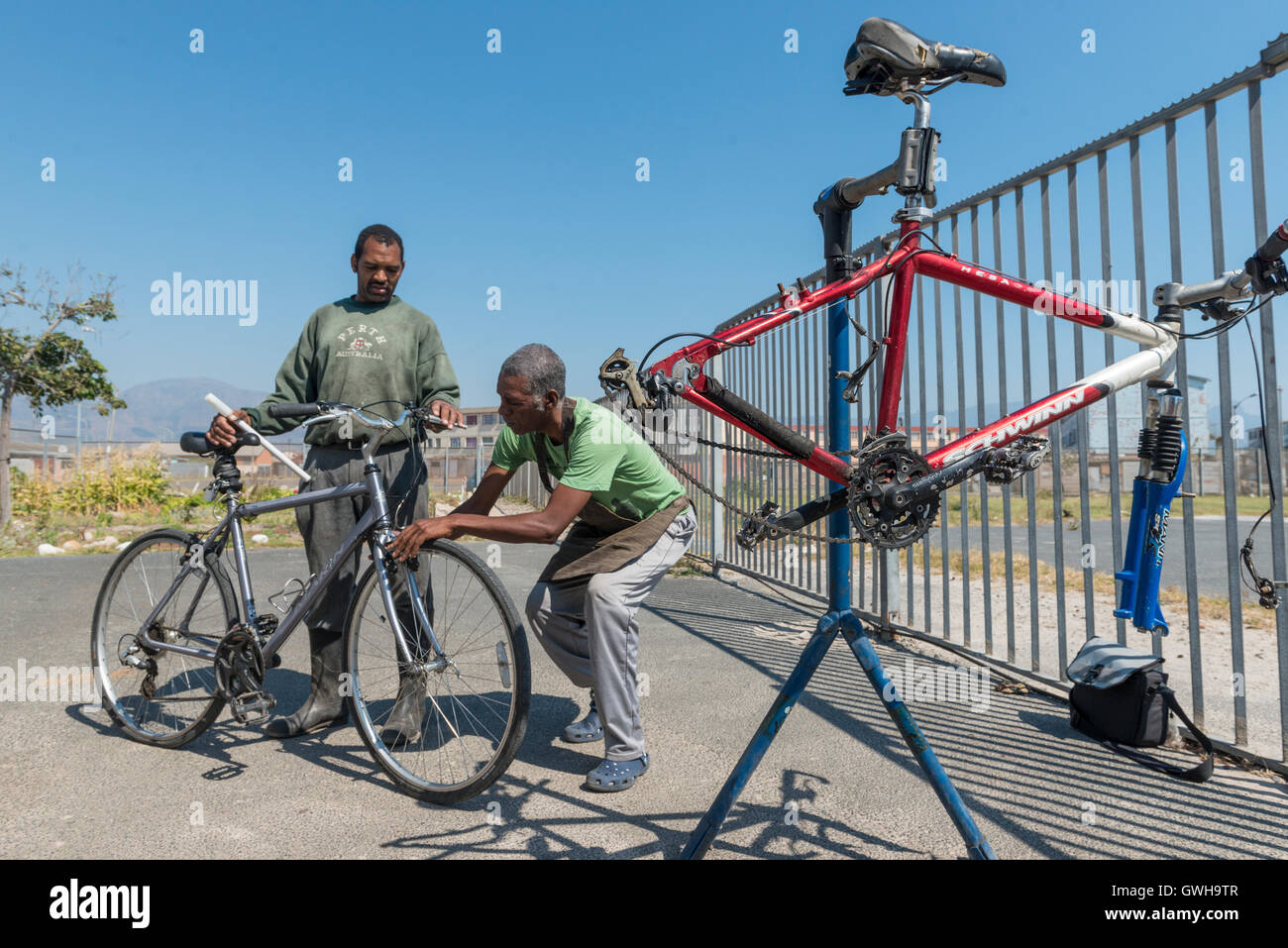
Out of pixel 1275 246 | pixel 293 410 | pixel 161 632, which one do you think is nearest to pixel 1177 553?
pixel 1275 246

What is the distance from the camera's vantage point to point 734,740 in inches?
142

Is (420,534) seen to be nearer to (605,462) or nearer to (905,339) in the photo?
(605,462)

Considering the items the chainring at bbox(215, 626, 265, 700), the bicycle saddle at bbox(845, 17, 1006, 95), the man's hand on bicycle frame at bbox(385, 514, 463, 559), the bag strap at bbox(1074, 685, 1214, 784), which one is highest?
the bicycle saddle at bbox(845, 17, 1006, 95)

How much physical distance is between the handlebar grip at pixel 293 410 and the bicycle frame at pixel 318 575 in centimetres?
33

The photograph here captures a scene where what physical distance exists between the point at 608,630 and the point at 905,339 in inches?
59.6

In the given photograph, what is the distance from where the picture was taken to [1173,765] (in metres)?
3.17

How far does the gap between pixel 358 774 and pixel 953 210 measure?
4.23 m

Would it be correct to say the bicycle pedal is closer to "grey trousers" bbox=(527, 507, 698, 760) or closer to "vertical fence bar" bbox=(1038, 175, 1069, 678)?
"grey trousers" bbox=(527, 507, 698, 760)

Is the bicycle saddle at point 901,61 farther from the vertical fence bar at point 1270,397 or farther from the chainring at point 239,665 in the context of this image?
the chainring at point 239,665

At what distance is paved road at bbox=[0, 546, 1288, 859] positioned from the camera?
2.59 metres

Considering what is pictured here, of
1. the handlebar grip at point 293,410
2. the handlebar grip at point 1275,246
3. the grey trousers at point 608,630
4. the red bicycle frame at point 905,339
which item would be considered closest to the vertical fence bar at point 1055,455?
the red bicycle frame at point 905,339

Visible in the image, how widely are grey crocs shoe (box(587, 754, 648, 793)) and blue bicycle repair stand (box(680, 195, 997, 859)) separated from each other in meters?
0.80

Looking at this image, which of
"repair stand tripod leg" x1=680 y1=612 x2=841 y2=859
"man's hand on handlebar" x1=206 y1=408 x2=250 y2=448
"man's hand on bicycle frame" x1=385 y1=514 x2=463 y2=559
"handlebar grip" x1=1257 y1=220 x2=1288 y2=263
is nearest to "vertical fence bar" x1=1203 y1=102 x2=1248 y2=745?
"handlebar grip" x1=1257 y1=220 x2=1288 y2=263
